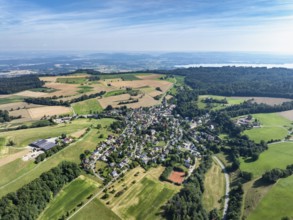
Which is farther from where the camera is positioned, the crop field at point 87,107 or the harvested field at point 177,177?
the crop field at point 87,107

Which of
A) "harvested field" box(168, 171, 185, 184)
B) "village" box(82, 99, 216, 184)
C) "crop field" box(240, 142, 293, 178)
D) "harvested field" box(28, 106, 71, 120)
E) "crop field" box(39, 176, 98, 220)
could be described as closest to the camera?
"crop field" box(39, 176, 98, 220)

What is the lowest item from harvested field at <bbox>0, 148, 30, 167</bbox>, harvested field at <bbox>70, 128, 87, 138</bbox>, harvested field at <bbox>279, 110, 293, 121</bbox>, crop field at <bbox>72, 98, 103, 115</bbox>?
crop field at <bbox>72, 98, 103, 115</bbox>

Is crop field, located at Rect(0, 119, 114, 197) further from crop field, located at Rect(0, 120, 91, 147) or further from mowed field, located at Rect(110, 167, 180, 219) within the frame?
mowed field, located at Rect(110, 167, 180, 219)

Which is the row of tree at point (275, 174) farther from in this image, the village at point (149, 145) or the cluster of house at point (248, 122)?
the cluster of house at point (248, 122)

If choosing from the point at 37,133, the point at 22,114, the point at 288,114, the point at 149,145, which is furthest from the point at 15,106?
the point at 288,114

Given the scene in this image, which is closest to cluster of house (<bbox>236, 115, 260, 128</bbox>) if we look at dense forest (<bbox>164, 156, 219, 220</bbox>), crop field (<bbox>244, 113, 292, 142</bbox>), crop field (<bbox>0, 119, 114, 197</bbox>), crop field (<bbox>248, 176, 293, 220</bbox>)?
crop field (<bbox>244, 113, 292, 142</bbox>)

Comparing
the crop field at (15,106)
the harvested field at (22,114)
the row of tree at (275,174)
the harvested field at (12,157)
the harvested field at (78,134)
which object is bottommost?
the harvested field at (22,114)

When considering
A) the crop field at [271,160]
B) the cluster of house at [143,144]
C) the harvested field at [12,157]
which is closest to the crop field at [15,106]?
the cluster of house at [143,144]

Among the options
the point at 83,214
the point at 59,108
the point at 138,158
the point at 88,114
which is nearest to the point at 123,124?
the point at 88,114
